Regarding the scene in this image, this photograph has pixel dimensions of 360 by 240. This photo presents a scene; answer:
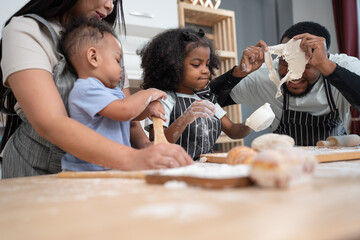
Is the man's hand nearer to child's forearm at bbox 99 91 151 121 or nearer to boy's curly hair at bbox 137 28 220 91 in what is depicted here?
boy's curly hair at bbox 137 28 220 91

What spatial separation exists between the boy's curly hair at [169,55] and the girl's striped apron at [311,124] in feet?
1.57

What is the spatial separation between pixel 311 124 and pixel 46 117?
1242 millimetres

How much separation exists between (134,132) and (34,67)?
16.2 inches

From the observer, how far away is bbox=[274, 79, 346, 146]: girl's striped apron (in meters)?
1.51

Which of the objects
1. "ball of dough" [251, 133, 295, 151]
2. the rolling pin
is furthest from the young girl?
"ball of dough" [251, 133, 295, 151]

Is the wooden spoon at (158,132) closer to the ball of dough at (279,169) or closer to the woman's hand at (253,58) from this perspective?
the ball of dough at (279,169)

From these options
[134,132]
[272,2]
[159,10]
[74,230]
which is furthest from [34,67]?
[272,2]

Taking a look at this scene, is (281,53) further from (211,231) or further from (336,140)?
(211,231)

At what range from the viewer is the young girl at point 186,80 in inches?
54.7

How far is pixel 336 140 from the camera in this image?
1165 millimetres

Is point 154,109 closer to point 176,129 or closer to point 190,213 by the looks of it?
point 176,129

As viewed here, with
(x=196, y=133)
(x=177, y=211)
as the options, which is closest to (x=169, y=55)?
(x=196, y=133)

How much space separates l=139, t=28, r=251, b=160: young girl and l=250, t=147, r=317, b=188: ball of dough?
86 centimetres

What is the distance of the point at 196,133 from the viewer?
139 cm
